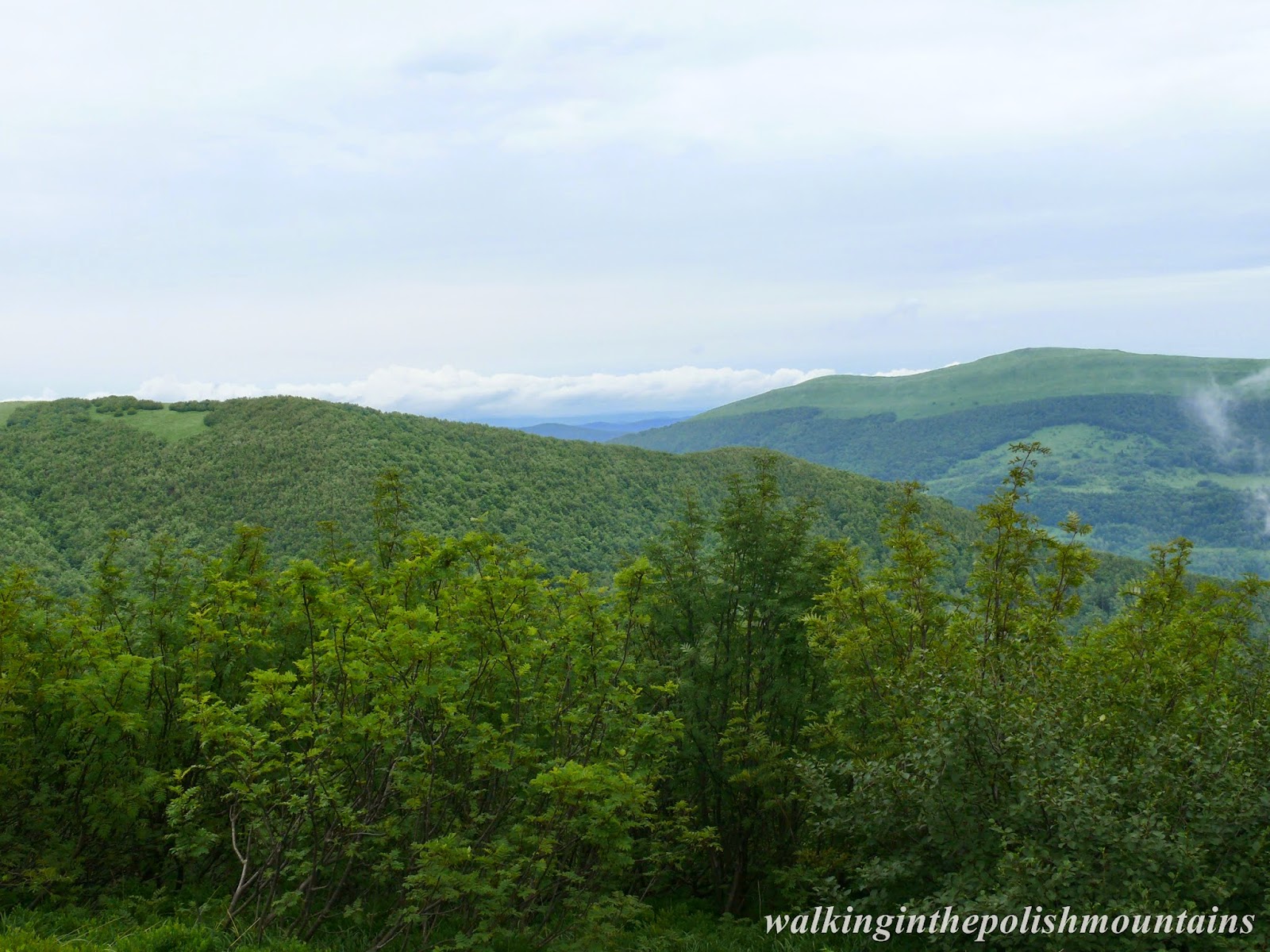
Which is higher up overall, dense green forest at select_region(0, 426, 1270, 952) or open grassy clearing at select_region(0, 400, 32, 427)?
open grassy clearing at select_region(0, 400, 32, 427)

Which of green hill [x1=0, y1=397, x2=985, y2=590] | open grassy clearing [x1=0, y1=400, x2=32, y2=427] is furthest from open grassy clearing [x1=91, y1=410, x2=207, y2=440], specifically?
open grassy clearing [x1=0, y1=400, x2=32, y2=427]

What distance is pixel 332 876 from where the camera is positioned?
358 inches

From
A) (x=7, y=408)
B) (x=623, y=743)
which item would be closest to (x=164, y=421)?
(x=7, y=408)

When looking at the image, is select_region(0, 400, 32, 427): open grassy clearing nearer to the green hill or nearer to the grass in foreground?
the green hill

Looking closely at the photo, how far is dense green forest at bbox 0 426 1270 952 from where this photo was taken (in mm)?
6973

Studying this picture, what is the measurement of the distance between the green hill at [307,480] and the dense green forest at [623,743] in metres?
65.7

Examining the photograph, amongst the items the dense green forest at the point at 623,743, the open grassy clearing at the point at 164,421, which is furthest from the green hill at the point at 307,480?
the dense green forest at the point at 623,743

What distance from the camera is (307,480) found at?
324ft

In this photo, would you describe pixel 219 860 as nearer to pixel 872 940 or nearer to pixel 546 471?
pixel 872 940

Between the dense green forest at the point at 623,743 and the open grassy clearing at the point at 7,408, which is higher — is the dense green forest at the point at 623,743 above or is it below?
below

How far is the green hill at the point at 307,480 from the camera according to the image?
87.4 meters

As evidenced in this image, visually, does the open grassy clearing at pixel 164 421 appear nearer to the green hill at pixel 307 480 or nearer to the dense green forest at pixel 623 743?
the green hill at pixel 307 480

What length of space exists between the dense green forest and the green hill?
65740 mm

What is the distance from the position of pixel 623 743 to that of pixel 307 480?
3851 inches
